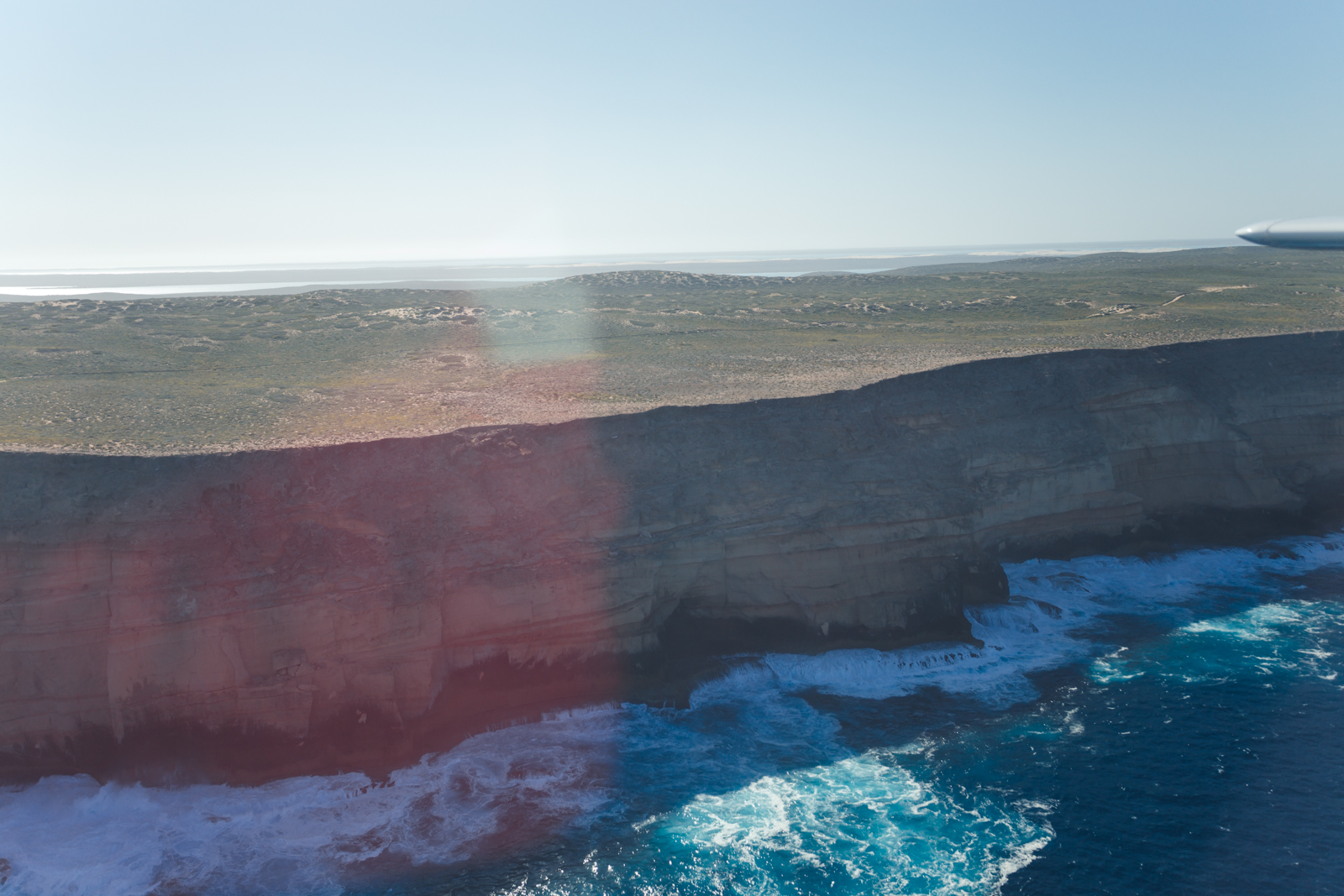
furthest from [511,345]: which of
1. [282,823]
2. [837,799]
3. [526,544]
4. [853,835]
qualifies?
[853,835]

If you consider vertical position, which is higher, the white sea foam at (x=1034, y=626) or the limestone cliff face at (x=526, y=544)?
the limestone cliff face at (x=526, y=544)

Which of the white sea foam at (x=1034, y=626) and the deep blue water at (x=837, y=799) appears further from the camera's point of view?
the white sea foam at (x=1034, y=626)

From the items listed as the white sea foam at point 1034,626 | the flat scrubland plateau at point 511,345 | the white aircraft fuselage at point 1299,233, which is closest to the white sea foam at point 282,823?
the white sea foam at point 1034,626

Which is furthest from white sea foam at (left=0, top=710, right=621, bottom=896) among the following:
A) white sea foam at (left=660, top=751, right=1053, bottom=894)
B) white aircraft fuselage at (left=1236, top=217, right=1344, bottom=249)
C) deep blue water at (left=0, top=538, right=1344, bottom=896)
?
white aircraft fuselage at (left=1236, top=217, right=1344, bottom=249)

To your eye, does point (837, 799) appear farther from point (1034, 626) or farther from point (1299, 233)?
point (1299, 233)

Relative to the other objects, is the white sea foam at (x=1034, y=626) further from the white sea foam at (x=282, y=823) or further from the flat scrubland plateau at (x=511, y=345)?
the flat scrubland plateau at (x=511, y=345)

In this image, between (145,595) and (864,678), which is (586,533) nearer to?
(864,678)
